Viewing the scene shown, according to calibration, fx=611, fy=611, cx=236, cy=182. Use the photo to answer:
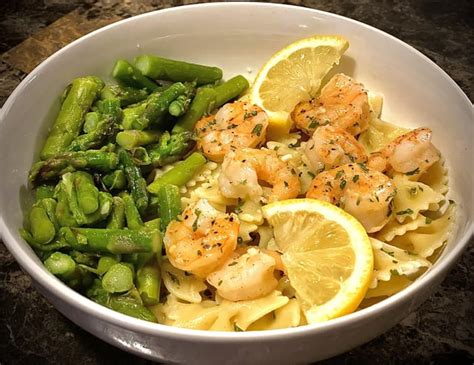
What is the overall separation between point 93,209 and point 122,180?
23 centimetres

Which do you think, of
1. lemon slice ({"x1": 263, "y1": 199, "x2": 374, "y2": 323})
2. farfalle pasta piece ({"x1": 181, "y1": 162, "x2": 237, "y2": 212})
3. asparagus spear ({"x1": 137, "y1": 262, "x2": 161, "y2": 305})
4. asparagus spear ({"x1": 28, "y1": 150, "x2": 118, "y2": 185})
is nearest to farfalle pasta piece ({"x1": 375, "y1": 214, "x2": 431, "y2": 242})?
A: lemon slice ({"x1": 263, "y1": 199, "x2": 374, "y2": 323})

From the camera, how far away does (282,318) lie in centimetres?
180

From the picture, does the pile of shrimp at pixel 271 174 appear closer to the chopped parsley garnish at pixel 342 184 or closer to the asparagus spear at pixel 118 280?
the chopped parsley garnish at pixel 342 184

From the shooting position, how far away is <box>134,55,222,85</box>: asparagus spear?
2.49m

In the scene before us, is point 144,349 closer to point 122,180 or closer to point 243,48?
point 122,180

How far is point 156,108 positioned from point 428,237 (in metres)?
1.10

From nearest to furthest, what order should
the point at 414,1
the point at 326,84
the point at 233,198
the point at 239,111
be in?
the point at 233,198 < the point at 239,111 < the point at 326,84 < the point at 414,1

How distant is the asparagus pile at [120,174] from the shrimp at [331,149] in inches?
16.6

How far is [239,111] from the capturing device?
2332 mm

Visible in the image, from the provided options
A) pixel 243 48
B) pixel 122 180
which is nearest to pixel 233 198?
pixel 122 180

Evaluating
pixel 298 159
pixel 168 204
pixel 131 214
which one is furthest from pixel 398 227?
pixel 131 214

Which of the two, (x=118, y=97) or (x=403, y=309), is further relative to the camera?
(x=118, y=97)

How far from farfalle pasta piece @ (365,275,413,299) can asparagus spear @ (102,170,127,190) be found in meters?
0.93

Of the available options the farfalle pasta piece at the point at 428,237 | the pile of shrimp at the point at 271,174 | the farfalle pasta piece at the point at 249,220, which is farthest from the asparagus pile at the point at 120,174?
the farfalle pasta piece at the point at 428,237
